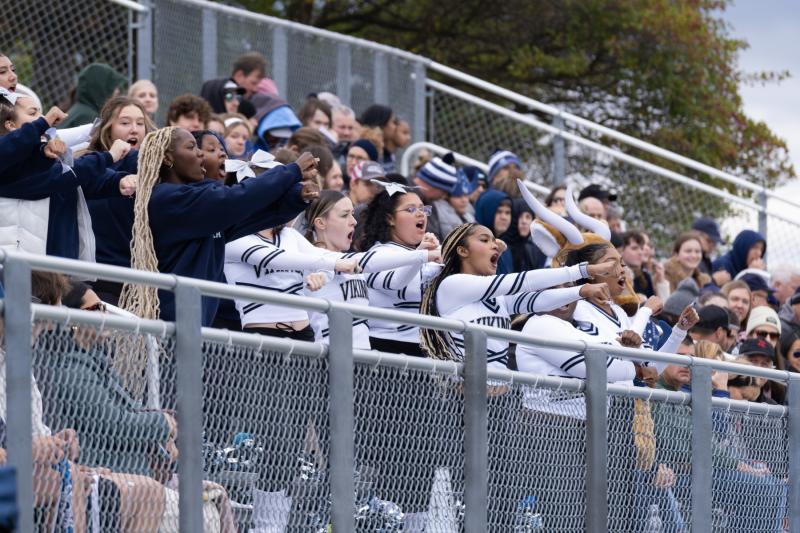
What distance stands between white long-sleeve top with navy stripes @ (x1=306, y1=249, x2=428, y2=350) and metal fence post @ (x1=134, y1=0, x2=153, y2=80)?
5.56m

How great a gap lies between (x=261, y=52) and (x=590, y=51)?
29.0ft

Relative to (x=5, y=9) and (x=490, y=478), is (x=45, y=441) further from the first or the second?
(x=5, y=9)

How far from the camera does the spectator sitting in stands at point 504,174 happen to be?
11.4 metres

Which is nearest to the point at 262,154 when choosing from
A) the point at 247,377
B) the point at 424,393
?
the point at 424,393

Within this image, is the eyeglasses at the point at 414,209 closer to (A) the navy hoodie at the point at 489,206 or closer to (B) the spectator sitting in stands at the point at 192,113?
(B) the spectator sitting in stands at the point at 192,113

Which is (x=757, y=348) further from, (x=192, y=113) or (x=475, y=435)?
(x=475, y=435)

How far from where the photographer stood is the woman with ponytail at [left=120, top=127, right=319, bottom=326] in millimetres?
6441

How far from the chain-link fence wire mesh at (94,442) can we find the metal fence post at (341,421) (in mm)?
610

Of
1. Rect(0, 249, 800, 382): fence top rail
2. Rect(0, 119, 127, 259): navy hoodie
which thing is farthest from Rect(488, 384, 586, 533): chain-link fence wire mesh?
Rect(0, 119, 127, 259): navy hoodie

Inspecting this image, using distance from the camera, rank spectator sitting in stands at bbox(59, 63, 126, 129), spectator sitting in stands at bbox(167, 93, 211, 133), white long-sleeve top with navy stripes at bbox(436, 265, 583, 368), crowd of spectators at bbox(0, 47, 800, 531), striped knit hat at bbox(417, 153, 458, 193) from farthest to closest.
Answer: striped knit hat at bbox(417, 153, 458, 193), spectator sitting in stands at bbox(59, 63, 126, 129), spectator sitting in stands at bbox(167, 93, 211, 133), white long-sleeve top with navy stripes at bbox(436, 265, 583, 368), crowd of spectators at bbox(0, 47, 800, 531)

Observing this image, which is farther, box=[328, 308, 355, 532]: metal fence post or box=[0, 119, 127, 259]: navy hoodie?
box=[0, 119, 127, 259]: navy hoodie

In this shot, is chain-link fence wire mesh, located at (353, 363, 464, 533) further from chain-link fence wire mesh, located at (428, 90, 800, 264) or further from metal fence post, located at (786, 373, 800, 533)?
chain-link fence wire mesh, located at (428, 90, 800, 264)

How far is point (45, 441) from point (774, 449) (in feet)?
12.8

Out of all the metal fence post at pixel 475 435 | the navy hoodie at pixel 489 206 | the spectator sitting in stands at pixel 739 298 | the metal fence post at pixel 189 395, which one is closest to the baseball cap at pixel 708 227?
the spectator sitting in stands at pixel 739 298
